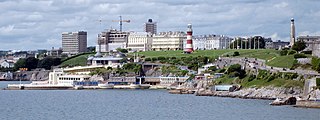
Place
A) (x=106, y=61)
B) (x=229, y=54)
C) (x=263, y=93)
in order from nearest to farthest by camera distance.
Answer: (x=263, y=93)
(x=229, y=54)
(x=106, y=61)

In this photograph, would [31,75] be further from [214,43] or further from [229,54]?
[214,43]

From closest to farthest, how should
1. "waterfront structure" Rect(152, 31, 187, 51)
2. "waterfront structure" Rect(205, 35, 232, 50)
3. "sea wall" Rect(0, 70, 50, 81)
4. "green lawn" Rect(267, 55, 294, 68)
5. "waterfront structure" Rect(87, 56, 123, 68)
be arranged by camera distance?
"green lawn" Rect(267, 55, 294, 68) < "waterfront structure" Rect(87, 56, 123, 68) < "sea wall" Rect(0, 70, 50, 81) < "waterfront structure" Rect(152, 31, 187, 51) < "waterfront structure" Rect(205, 35, 232, 50)

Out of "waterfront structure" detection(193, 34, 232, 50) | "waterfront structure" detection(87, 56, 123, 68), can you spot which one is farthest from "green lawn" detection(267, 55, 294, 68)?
"waterfront structure" detection(193, 34, 232, 50)

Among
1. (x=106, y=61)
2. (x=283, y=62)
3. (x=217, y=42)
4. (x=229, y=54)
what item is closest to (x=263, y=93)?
(x=283, y=62)

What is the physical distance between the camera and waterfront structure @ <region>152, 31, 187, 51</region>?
636ft

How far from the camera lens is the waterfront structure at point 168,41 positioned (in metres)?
194

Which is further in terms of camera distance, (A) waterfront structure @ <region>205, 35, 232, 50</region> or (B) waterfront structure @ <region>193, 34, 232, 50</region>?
(B) waterfront structure @ <region>193, 34, 232, 50</region>

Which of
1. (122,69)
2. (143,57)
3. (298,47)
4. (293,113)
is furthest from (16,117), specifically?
(143,57)

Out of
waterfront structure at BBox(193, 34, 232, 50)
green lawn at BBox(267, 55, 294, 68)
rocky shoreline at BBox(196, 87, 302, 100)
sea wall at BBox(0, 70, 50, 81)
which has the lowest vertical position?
rocky shoreline at BBox(196, 87, 302, 100)

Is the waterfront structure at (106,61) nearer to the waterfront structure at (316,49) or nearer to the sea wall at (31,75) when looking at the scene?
the sea wall at (31,75)

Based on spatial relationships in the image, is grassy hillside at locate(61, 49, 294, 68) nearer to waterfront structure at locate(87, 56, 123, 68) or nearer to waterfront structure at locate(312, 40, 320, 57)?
waterfront structure at locate(312, 40, 320, 57)

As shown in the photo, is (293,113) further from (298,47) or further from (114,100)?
(298,47)

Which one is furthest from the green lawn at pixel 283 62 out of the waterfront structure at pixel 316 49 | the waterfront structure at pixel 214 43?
the waterfront structure at pixel 214 43

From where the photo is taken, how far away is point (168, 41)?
197 meters
